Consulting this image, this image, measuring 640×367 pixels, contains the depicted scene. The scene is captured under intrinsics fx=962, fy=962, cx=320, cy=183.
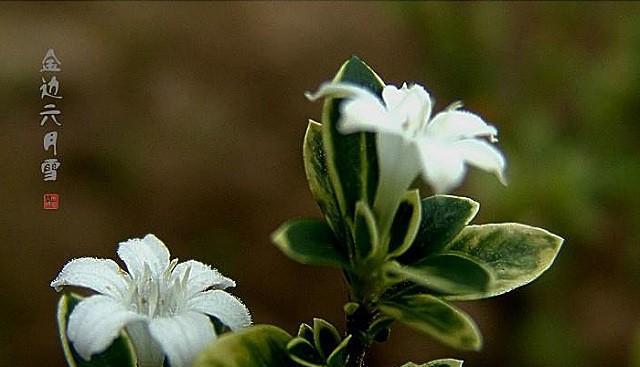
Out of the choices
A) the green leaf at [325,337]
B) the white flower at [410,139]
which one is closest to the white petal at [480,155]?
the white flower at [410,139]

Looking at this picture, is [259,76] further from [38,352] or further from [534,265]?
[534,265]

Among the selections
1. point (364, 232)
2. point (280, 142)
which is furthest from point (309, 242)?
point (280, 142)

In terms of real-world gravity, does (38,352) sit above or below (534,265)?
below

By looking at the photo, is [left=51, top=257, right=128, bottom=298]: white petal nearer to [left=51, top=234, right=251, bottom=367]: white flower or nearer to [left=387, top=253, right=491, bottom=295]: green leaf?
[left=51, top=234, right=251, bottom=367]: white flower

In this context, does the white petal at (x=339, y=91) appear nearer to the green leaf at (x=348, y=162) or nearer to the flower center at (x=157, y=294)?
the green leaf at (x=348, y=162)

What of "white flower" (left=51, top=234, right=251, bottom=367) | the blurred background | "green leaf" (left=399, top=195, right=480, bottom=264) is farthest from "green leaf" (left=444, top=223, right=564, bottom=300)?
the blurred background

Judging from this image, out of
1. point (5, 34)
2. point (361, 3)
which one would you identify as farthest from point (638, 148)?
point (5, 34)
